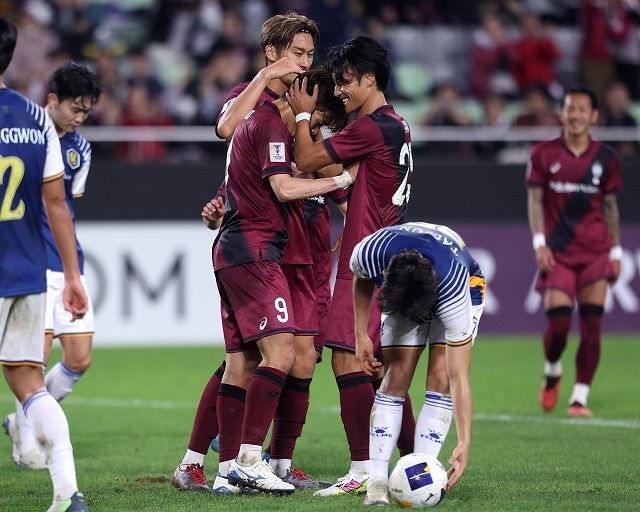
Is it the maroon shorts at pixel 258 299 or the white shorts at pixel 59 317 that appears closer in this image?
the maroon shorts at pixel 258 299

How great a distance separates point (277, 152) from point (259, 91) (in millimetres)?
336

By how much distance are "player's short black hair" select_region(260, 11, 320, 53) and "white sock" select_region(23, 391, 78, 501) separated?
2291 mm

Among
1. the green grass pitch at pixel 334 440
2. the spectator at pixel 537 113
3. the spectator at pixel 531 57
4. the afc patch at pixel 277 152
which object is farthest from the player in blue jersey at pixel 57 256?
the spectator at pixel 531 57

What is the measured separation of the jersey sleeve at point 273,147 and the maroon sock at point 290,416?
1196mm

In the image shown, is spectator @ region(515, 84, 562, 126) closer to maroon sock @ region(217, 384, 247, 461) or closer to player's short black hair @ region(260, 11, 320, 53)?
player's short black hair @ region(260, 11, 320, 53)

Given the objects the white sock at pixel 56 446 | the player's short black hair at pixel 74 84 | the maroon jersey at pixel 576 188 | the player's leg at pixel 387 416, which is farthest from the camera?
the maroon jersey at pixel 576 188

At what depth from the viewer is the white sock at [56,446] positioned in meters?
5.11

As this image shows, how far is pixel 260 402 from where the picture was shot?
19.4ft

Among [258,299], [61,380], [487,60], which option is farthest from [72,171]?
[487,60]

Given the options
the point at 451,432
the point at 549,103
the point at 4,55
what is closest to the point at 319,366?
the point at 451,432

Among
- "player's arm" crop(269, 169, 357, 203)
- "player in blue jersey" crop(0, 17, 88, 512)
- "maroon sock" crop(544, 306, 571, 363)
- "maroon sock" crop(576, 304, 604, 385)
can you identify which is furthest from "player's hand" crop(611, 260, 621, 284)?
"player in blue jersey" crop(0, 17, 88, 512)

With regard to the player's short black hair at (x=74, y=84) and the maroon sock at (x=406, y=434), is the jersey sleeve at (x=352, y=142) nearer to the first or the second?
the maroon sock at (x=406, y=434)

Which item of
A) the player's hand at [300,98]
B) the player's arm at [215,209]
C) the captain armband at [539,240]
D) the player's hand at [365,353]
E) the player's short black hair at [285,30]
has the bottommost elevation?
the player's hand at [365,353]

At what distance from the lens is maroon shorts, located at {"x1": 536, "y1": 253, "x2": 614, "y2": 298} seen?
960 centimetres
